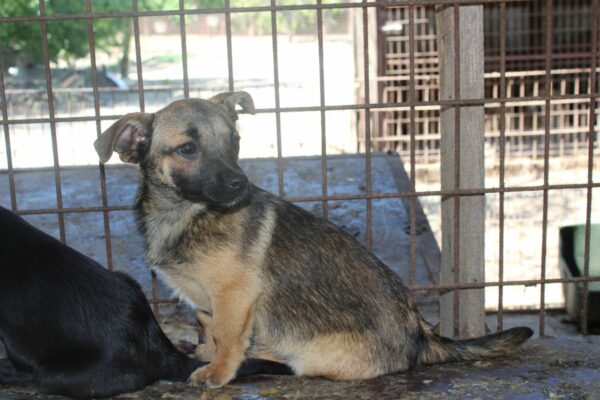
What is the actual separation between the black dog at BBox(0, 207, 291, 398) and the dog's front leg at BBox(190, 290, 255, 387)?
0.34m

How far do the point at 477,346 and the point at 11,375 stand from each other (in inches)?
107

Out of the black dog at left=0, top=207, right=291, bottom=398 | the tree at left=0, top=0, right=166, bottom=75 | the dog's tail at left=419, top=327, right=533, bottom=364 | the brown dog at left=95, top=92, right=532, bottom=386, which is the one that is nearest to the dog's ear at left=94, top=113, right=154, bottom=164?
the brown dog at left=95, top=92, right=532, bottom=386

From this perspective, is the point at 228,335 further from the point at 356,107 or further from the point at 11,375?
the point at 356,107

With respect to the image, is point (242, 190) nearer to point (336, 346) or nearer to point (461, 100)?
point (336, 346)

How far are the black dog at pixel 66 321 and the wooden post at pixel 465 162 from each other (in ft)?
7.31

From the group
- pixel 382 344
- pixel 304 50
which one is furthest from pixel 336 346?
pixel 304 50

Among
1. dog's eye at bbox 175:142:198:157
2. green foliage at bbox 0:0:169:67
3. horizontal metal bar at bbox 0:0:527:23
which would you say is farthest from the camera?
green foliage at bbox 0:0:169:67

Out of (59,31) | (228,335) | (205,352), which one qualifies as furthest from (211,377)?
(59,31)

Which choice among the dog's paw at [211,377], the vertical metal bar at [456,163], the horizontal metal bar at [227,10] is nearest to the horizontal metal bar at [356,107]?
the vertical metal bar at [456,163]

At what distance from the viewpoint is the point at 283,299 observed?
Answer: 3908 millimetres

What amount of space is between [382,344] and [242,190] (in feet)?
3.95

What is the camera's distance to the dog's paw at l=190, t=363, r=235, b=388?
3797 mm

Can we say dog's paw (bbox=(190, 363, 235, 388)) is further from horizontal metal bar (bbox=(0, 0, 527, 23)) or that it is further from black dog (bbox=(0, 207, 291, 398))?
horizontal metal bar (bbox=(0, 0, 527, 23))

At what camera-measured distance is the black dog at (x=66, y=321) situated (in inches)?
137
